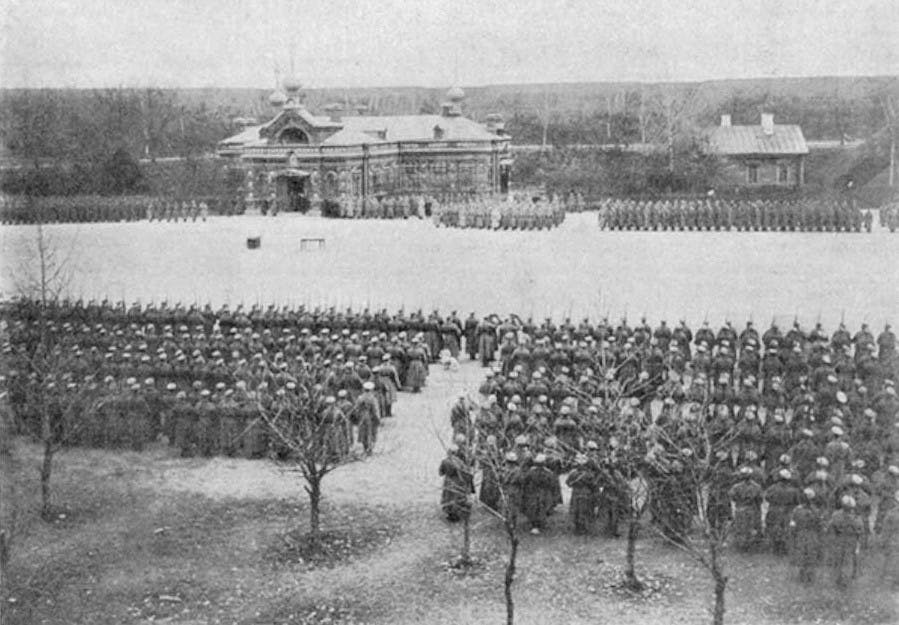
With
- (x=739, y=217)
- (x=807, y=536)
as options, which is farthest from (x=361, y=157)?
(x=807, y=536)

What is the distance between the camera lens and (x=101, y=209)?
43938 millimetres

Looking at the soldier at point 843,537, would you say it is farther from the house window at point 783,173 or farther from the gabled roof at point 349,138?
the house window at point 783,173

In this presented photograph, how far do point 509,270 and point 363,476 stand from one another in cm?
1532

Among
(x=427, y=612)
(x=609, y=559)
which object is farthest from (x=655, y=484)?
(x=427, y=612)

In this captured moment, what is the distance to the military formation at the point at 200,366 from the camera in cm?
1664

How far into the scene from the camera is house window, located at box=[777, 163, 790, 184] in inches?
2101

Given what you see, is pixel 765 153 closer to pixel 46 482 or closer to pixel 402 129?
pixel 402 129

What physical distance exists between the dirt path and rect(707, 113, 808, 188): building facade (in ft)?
128

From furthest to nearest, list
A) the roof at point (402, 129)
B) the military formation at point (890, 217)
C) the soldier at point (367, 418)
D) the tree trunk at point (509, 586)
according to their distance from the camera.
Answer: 1. the roof at point (402, 129)
2. the military formation at point (890, 217)
3. the soldier at point (367, 418)
4. the tree trunk at point (509, 586)

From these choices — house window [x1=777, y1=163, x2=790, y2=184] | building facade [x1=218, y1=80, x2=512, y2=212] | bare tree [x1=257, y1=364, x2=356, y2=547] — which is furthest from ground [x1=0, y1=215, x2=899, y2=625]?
house window [x1=777, y1=163, x2=790, y2=184]

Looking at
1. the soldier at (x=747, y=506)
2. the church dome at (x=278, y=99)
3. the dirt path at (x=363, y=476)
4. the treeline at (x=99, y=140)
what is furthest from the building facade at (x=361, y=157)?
the soldier at (x=747, y=506)

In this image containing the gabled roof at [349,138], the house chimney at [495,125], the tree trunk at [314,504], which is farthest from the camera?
the house chimney at [495,125]

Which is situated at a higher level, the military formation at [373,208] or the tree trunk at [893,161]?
the tree trunk at [893,161]

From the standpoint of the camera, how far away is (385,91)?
527ft
